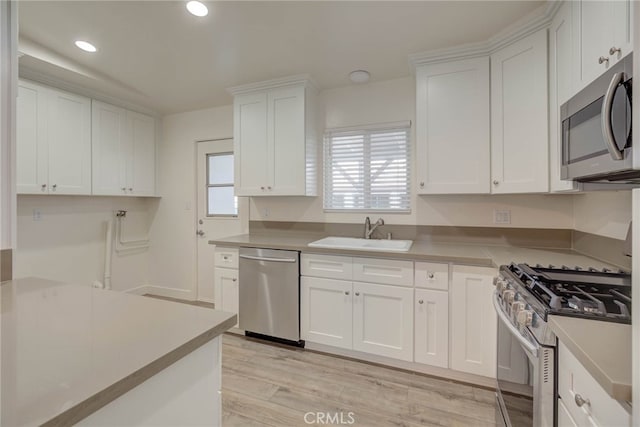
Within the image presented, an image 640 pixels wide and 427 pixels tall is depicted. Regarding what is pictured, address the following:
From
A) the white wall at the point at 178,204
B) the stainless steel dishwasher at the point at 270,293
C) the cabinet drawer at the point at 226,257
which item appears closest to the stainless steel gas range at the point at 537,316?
the stainless steel dishwasher at the point at 270,293

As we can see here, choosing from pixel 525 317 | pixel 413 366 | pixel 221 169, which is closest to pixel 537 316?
pixel 525 317

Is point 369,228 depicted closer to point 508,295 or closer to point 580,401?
point 508,295

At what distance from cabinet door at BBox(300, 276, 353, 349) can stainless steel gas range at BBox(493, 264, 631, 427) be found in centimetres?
109

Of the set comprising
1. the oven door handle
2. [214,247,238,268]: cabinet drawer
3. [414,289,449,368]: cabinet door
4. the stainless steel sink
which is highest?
the stainless steel sink

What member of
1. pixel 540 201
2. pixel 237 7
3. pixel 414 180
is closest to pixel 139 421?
pixel 237 7

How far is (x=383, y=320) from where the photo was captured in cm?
223

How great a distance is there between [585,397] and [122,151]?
13.7ft

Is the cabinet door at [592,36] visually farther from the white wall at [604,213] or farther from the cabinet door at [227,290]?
the cabinet door at [227,290]

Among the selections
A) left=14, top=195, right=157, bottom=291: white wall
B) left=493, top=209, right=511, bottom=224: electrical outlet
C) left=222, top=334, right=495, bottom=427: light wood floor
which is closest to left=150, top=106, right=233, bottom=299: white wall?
left=14, top=195, right=157, bottom=291: white wall

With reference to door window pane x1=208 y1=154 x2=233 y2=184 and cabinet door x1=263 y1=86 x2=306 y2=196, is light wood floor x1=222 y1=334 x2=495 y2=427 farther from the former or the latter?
door window pane x1=208 y1=154 x2=233 y2=184

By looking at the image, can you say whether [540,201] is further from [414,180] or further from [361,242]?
[361,242]

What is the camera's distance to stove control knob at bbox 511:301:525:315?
45.4 inches

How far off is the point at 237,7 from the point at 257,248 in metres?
1.77

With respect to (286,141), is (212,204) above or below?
below
